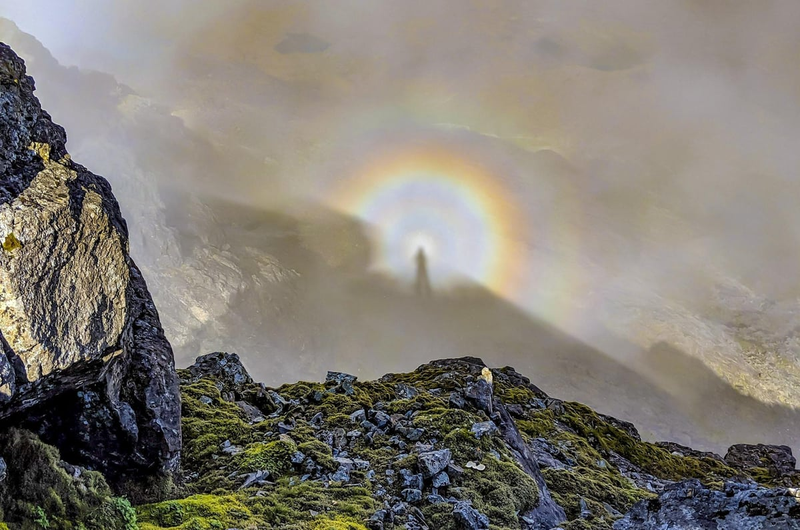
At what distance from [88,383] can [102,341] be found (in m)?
1.38

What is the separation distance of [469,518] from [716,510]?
7.83 m

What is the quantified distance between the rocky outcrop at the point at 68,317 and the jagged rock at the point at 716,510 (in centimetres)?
1698

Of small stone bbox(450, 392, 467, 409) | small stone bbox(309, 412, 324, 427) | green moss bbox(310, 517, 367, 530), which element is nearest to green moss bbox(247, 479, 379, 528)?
green moss bbox(310, 517, 367, 530)

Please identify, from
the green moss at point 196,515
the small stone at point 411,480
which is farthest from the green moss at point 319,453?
the green moss at point 196,515

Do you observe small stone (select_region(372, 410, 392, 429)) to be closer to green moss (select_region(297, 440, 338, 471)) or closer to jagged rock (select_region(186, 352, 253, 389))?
A: green moss (select_region(297, 440, 338, 471))

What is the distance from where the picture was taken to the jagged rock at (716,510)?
13.9 meters

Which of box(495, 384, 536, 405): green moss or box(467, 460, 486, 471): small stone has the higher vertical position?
box(495, 384, 536, 405): green moss

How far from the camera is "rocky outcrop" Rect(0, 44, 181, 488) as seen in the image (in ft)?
40.1

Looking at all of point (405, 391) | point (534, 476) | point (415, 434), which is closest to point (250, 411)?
point (405, 391)

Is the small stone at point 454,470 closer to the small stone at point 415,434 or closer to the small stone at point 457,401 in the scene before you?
the small stone at point 415,434

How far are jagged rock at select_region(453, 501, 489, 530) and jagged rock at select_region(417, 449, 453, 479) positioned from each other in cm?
202

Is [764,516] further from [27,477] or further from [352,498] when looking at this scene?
[27,477]

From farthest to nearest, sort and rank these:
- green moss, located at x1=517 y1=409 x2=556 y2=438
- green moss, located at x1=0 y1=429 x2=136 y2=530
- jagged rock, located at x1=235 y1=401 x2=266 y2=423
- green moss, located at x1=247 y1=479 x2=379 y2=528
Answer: green moss, located at x1=517 y1=409 x2=556 y2=438, jagged rock, located at x1=235 y1=401 x2=266 y2=423, green moss, located at x1=247 y1=479 x2=379 y2=528, green moss, located at x1=0 y1=429 x2=136 y2=530

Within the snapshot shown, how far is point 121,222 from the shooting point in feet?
59.0
